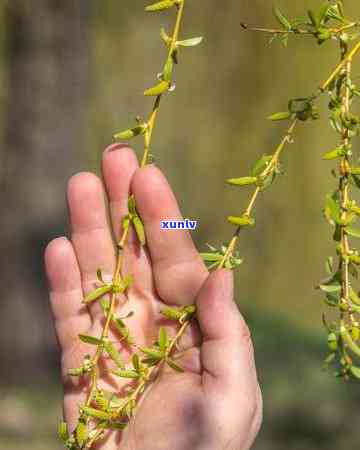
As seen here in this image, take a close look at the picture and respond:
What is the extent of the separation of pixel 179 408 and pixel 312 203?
2200mm

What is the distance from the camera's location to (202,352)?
102cm

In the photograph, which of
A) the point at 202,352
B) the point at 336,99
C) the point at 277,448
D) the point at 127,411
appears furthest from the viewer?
the point at 277,448

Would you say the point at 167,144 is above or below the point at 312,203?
above

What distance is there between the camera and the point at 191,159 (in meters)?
3.18

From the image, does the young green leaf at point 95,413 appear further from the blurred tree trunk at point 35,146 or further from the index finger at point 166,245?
the blurred tree trunk at point 35,146

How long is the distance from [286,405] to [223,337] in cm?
191

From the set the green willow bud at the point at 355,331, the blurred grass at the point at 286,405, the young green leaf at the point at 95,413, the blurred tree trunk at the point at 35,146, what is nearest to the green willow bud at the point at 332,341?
the green willow bud at the point at 355,331

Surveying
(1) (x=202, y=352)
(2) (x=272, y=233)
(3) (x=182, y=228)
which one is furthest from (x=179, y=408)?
(2) (x=272, y=233)

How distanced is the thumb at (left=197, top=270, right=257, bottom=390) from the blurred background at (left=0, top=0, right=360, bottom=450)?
5.53ft

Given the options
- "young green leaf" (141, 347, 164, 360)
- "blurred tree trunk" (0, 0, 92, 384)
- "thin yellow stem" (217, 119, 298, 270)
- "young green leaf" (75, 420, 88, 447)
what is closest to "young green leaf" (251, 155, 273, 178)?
"thin yellow stem" (217, 119, 298, 270)

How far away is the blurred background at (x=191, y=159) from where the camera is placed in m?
2.70

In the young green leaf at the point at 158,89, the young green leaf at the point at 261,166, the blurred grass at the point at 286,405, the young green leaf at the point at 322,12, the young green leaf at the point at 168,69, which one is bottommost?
the blurred grass at the point at 286,405

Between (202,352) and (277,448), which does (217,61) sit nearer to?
(277,448)

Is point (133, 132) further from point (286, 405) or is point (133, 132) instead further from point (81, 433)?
point (286, 405)
